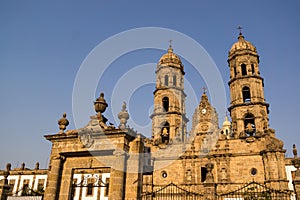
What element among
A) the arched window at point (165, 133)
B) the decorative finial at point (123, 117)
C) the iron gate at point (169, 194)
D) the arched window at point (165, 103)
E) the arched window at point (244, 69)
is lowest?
the iron gate at point (169, 194)

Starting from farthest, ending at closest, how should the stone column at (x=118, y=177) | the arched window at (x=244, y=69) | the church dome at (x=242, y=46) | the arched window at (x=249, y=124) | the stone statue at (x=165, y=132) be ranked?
the church dome at (x=242, y=46), the arched window at (x=244, y=69), the stone statue at (x=165, y=132), the arched window at (x=249, y=124), the stone column at (x=118, y=177)

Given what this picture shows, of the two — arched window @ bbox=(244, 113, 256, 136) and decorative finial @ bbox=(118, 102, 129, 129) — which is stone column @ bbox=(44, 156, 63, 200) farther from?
arched window @ bbox=(244, 113, 256, 136)

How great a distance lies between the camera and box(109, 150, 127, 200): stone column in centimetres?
1048

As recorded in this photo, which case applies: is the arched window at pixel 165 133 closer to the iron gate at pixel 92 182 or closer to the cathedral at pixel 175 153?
the cathedral at pixel 175 153

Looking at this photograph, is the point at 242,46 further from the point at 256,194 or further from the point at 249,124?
the point at 256,194

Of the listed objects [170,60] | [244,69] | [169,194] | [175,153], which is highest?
[170,60]

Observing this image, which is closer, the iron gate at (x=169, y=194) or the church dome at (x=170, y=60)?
the iron gate at (x=169, y=194)

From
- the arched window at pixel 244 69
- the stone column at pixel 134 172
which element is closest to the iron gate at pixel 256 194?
the stone column at pixel 134 172

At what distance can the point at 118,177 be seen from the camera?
10.7m

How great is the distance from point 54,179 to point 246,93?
A: 27022 mm

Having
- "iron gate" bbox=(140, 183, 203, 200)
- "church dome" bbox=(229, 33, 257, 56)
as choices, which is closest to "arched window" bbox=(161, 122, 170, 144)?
"iron gate" bbox=(140, 183, 203, 200)

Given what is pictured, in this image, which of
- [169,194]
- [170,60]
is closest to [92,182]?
[169,194]

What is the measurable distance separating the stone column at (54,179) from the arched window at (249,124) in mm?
23582

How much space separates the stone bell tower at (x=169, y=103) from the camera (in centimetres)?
3419
